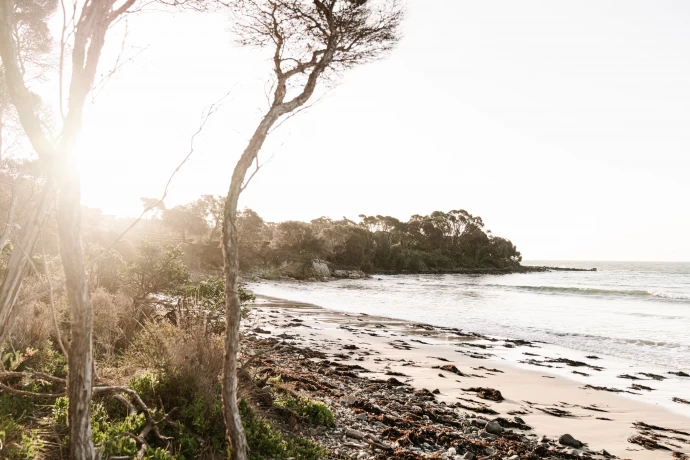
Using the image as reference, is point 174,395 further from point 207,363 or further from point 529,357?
point 529,357

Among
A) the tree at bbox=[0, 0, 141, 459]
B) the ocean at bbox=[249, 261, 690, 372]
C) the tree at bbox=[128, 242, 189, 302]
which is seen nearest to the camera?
the tree at bbox=[0, 0, 141, 459]

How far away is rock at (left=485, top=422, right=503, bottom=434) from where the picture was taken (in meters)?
6.37

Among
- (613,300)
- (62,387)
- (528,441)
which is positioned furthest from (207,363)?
(613,300)

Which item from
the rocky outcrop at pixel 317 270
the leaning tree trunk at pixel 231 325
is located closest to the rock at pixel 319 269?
the rocky outcrop at pixel 317 270

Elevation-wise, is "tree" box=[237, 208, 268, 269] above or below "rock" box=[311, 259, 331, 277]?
above

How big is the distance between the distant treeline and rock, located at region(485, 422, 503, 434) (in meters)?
46.5

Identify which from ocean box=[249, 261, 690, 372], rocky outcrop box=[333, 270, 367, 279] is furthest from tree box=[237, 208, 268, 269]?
ocean box=[249, 261, 690, 372]

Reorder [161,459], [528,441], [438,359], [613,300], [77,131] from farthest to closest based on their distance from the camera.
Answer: [613,300] < [438,359] < [528,441] < [161,459] < [77,131]

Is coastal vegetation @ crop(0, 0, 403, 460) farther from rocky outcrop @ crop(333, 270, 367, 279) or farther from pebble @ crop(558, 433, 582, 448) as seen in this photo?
rocky outcrop @ crop(333, 270, 367, 279)

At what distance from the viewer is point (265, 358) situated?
949cm

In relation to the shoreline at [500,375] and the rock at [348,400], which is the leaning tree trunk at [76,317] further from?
the shoreline at [500,375]

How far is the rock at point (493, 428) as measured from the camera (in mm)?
6371

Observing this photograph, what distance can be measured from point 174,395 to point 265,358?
15.3 ft

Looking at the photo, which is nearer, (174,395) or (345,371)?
(174,395)
